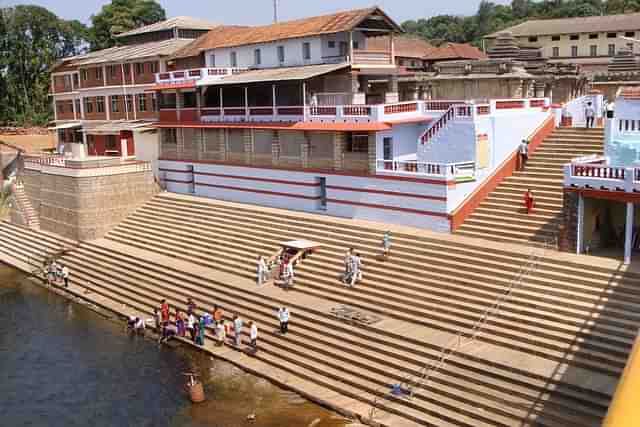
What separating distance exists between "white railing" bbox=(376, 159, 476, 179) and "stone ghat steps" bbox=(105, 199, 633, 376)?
3.97 m

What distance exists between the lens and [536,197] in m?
24.0

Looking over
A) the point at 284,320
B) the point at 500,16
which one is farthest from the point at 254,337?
the point at 500,16

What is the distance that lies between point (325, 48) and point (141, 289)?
13.6 m

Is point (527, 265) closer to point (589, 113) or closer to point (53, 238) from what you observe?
point (589, 113)

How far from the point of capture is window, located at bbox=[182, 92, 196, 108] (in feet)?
125

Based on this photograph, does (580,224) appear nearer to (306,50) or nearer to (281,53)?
(306,50)

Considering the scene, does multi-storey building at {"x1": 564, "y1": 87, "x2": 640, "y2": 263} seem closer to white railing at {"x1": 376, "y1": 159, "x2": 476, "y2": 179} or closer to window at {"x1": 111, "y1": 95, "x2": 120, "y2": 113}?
white railing at {"x1": 376, "y1": 159, "x2": 476, "y2": 179}

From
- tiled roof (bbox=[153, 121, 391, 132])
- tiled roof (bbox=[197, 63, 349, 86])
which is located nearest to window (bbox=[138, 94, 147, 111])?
tiled roof (bbox=[153, 121, 391, 132])

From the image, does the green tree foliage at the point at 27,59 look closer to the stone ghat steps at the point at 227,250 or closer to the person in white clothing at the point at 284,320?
the stone ghat steps at the point at 227,250

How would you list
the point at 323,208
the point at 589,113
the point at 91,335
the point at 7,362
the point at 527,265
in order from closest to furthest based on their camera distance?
the point at 527,265 → the point at 7,362 → the point at 91,335 → the point at 589,113 → the point at 323,208

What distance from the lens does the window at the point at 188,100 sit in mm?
38031

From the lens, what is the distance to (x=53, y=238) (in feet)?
118

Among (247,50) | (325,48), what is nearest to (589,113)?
(325,48)

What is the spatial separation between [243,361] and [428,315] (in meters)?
5.72
